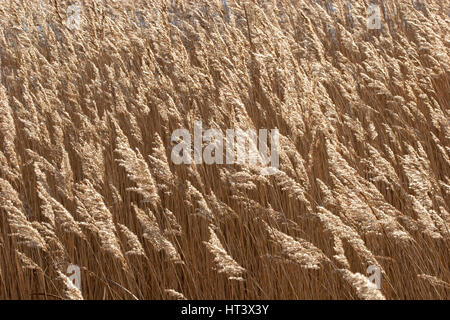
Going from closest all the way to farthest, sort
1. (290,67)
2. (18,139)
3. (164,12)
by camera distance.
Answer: (290,67), (18,139), (164,12)

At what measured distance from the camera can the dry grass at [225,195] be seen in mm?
1786

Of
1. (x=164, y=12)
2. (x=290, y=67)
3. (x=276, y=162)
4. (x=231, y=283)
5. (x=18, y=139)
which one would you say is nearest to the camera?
(x=231, y=283)

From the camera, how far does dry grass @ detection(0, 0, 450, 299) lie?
1786 millimetres

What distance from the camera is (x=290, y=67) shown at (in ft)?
9.89

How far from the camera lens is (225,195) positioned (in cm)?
264

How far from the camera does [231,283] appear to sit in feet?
→ 6.81

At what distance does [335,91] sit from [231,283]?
2.00 meters

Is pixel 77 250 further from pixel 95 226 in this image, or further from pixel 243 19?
pixel 243 19

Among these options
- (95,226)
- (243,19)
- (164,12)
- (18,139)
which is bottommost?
(95,226)

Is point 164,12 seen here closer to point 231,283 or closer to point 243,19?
point 243,19
